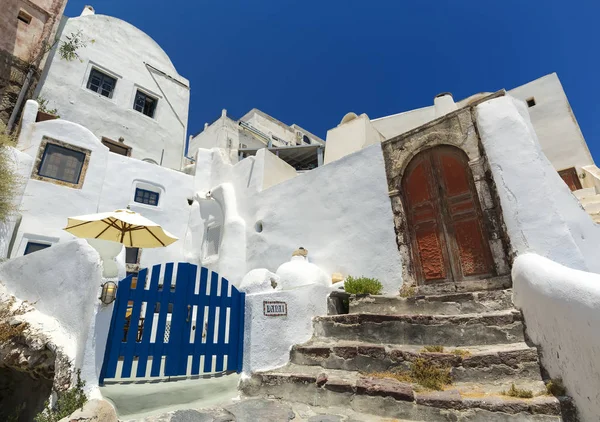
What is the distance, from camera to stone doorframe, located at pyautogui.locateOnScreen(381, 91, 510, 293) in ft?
20.2

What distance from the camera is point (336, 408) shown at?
370 cm

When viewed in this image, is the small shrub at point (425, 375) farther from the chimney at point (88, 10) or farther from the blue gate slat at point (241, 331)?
the chimney at point (88, 10)

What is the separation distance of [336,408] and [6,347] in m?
4.98

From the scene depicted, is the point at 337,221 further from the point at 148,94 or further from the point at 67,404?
the point at 148,94

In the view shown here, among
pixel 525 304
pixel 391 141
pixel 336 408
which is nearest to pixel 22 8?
pixel 391 141

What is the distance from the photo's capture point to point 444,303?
5.16 metres

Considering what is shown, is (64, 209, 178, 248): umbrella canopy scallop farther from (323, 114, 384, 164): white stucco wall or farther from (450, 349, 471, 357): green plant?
(323, 114, 384, 164): white stucco wall

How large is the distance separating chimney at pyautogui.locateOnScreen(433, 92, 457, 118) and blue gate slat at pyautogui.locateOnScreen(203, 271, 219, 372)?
42.9 ft

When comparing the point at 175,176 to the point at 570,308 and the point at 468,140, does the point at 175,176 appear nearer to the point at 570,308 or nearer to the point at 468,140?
the point at 468,140

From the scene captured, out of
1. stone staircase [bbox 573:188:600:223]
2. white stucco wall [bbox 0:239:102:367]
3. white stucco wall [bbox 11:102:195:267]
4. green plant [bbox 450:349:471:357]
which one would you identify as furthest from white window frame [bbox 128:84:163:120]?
stone staircase [bbox 573:188:600:223]

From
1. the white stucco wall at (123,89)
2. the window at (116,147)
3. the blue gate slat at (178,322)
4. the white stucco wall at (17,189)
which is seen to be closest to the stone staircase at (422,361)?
the blue gate slat at (178,322)

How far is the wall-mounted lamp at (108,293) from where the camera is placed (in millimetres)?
3879

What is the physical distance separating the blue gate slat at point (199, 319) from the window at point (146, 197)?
388 inches

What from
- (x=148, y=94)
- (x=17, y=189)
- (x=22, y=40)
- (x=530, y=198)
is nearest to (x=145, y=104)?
(x=148, y=94)
